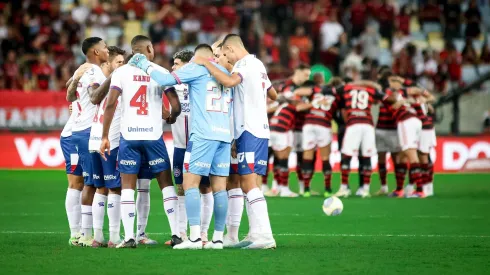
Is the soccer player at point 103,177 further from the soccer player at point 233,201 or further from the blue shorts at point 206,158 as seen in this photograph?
the soccer player at point 233,201

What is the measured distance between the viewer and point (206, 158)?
34.7 feet

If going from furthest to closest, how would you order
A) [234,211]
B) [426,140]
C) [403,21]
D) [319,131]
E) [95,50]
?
[403,21] → [426,140] → [319,131] → [95,50] → [234,211]

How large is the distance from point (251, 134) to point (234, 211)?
3.19 ft

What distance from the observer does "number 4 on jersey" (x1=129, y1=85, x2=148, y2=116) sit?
1075 cm

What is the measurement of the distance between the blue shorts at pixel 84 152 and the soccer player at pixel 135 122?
0.45 m

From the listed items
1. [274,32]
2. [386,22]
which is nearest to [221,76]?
[274,32]

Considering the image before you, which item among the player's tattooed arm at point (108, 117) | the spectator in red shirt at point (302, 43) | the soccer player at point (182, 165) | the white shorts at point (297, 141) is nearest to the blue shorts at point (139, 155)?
the player's tattooed arm at point (108, 117)

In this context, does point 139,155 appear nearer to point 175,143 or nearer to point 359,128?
point 175,143

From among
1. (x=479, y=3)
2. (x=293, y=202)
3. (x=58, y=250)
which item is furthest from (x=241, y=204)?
(x=479, y=3)

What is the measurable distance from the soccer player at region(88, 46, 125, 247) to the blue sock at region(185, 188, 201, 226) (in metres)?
0.93

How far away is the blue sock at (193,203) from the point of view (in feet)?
34.6

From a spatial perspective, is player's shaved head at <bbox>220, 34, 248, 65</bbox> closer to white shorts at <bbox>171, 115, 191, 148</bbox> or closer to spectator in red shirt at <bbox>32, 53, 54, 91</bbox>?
white shorts at <bbox>171, 115, 191, 148</bbox>

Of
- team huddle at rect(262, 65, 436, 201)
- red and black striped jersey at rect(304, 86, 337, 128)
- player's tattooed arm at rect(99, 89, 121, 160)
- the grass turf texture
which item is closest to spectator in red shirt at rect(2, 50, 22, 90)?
the grass turf texture

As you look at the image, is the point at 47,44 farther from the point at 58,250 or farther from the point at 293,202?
the point at 58,250
